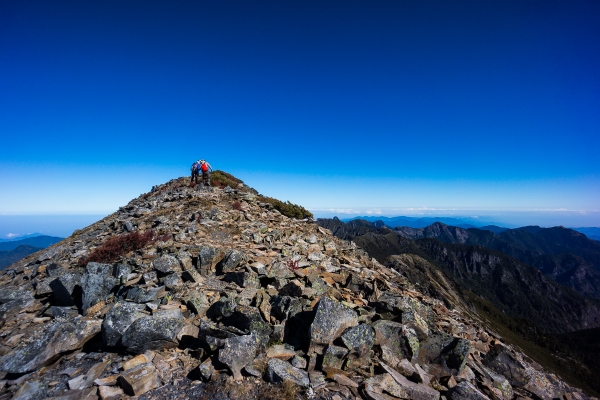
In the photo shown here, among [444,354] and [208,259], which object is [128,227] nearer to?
[208,259]

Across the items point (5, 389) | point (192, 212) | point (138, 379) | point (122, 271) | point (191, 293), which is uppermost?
point (192, 212)

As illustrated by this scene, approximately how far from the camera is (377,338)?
800cm

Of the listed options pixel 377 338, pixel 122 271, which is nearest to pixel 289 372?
pixel 377 338

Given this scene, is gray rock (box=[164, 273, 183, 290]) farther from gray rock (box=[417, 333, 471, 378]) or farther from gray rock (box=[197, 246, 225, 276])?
gray rock (box=[417, 333, 471, 378])

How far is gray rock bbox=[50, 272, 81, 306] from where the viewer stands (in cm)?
1025

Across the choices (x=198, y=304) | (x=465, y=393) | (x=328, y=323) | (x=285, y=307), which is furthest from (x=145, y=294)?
(x=465, y=393)

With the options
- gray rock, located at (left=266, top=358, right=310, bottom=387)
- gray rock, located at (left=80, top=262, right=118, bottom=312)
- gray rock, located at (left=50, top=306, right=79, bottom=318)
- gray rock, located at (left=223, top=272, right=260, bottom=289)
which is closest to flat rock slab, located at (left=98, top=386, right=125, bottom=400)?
gray rock, located at (left=266, top=358, right=310, bottom=387)

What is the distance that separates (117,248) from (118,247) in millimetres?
89

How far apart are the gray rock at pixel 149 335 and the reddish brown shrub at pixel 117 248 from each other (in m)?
8.02

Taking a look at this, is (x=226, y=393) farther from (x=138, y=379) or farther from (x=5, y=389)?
(x=5, y=389)

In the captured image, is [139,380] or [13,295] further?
[13,295]

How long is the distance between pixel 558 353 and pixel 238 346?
576 ft

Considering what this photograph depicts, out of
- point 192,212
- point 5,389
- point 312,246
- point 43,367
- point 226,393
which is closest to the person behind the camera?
point 226,393

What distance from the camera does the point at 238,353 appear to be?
6.79 m
